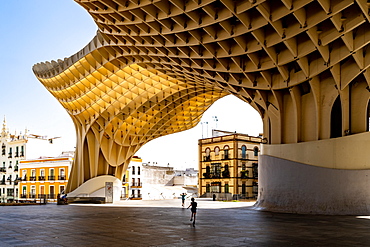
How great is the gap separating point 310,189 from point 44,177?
2340 inches

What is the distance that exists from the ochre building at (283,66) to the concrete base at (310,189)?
0.21ft

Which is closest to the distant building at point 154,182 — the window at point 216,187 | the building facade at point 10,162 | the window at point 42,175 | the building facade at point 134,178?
the building facade at point 134,178

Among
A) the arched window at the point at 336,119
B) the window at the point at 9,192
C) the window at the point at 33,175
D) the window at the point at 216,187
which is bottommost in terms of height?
the window at the point at 9,192

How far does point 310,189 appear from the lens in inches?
1110

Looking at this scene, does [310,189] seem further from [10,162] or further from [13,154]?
[10,162]

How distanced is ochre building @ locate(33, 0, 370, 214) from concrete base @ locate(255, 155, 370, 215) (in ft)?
0.21

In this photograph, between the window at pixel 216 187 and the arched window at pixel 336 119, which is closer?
the arched window at pixel 336 119

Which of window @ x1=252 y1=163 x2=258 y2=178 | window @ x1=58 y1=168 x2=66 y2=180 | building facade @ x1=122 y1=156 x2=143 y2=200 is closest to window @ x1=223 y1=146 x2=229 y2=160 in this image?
window @ x1=252 y1=163 x2=258 y2=178

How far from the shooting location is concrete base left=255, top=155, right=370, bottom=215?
2606cm

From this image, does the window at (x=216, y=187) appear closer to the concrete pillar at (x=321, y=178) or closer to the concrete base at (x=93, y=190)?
the concrete base at (x=93, y=190)

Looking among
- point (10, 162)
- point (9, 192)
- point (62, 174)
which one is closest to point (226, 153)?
point (62, 174)

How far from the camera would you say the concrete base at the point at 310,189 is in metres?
26.1

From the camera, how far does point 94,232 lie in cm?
1773

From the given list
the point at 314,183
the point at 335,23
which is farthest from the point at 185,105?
the point at 335,23
